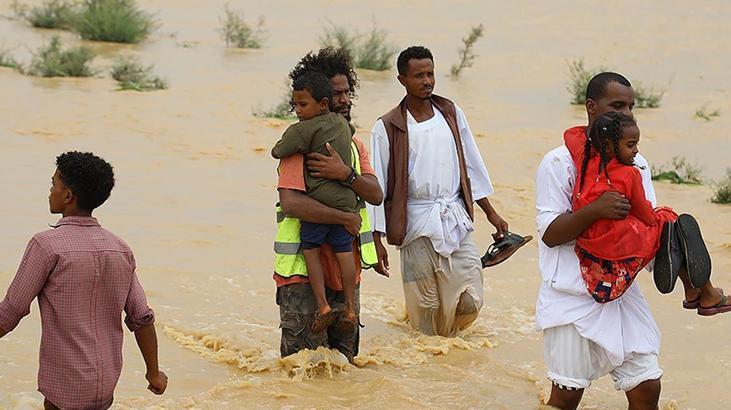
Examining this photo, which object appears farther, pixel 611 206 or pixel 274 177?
pixel 274 177

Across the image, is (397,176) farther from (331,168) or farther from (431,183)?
(331,168)

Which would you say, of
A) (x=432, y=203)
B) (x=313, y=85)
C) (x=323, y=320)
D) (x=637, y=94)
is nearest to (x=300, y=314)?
(x=323, y=320)

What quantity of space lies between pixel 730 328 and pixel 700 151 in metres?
6.53

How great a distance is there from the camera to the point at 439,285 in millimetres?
7332

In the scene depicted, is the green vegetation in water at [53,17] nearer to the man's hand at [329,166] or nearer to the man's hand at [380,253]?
the man's hand at [380,253]

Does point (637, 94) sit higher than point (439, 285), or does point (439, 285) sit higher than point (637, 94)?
point (637, 94)

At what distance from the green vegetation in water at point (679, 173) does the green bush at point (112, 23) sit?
9.79 metres

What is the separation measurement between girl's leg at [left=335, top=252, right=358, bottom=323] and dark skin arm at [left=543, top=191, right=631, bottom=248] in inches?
45.5

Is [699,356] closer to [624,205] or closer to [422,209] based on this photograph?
[422,209]

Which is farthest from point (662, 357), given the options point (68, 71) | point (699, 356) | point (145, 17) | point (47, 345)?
point (145, 17)

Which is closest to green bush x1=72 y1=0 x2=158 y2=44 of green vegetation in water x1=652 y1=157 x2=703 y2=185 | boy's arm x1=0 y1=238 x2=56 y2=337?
green vegetation in water x1=652 y1=157 x2=703 y2=185

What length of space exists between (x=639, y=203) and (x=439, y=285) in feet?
7.55

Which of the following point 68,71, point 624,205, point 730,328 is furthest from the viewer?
point 68,71

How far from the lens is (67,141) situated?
1225cm
